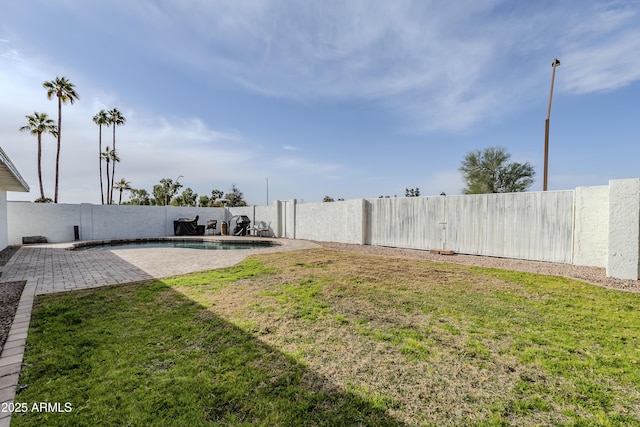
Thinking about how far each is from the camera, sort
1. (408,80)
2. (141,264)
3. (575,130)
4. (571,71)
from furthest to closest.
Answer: (575,130), (408,80), (571,71), (141,264)

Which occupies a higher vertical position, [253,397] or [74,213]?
[74,213]

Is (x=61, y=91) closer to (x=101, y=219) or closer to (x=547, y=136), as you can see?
(x=101, y=219)

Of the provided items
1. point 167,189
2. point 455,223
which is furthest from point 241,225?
point 167,189

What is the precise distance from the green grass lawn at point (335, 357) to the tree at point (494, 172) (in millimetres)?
20169

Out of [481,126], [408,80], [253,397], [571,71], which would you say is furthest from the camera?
[481,126]

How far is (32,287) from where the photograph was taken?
5172 mm

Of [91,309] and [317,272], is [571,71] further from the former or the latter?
[91,309]

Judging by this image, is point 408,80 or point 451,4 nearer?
point 451,4

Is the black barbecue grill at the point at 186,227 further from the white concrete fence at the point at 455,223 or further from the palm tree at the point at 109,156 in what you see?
the palm tree at the point at 109,156

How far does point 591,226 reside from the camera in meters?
6.65

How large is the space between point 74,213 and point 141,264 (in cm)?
1054

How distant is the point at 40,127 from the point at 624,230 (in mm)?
32396

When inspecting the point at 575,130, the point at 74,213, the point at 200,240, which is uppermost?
the point at 575,130

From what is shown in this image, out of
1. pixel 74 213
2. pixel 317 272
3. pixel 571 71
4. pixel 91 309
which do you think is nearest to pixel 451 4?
pixel 571 71
